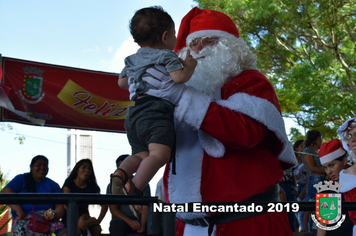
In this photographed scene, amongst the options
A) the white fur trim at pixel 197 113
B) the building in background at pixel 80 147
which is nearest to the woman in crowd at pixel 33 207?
the white fur trim at pixel 197 113

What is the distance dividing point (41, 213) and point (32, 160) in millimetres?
683

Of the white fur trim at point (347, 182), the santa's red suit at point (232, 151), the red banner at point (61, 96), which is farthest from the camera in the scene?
the red banner at point (61, 96)

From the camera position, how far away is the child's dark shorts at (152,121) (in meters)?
1.92

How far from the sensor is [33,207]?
16.4 feet

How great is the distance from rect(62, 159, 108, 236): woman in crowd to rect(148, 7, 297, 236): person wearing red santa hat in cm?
343

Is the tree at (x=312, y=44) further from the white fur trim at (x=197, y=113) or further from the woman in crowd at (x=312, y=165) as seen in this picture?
the white fur trim at (x=197, y=113)

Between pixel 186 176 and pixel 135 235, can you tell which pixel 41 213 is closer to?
pixel 135 235

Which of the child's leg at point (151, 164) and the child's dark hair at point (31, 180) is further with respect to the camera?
the child's dark hair at point (31, 180)

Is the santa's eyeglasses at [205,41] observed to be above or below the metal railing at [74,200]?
above

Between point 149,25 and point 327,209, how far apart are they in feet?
3.49

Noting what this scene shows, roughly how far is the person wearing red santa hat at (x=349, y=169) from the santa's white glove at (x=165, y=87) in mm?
1631

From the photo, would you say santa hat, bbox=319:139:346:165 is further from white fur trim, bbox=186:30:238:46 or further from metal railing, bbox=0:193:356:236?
metal railing, bbox=0:193:356:236

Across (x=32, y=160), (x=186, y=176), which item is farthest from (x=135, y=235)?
(x=186, y=176)

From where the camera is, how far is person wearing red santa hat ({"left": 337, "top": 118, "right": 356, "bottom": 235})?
3.09 meters
